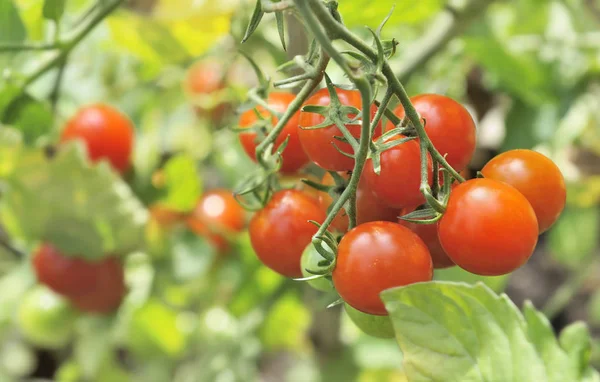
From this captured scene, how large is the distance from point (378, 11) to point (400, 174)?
26 cm

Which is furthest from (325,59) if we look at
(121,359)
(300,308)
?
(121,359)

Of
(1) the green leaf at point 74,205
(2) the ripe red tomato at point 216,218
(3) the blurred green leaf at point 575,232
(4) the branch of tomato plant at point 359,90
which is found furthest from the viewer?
(3) the blurred green leaf at point 575,232

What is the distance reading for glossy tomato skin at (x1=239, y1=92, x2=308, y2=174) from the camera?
0.39 m

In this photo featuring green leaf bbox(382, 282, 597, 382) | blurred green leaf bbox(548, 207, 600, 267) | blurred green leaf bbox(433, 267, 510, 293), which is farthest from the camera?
blurred green leaf bbox(548, 207, 600, 267)

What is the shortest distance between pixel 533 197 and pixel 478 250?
56mm

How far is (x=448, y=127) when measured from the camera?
1.10 feet

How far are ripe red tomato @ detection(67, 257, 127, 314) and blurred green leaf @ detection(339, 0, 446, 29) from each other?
399 millimetres

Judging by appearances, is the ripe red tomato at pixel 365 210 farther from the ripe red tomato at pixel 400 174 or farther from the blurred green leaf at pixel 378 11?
the blurred green leaf at pixel 378 11

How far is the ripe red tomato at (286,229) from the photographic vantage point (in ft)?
1.22

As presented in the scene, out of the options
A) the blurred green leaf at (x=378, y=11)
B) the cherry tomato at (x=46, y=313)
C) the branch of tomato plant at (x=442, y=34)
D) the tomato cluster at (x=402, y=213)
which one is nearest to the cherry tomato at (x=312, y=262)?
the tomato cluster at (x=402, y=213)

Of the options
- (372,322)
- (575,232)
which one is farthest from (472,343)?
(575,232)

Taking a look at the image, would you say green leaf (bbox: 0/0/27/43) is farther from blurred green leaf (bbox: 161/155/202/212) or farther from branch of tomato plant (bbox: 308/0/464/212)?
branch of tomato plant (bbox: 308/0/464/212)

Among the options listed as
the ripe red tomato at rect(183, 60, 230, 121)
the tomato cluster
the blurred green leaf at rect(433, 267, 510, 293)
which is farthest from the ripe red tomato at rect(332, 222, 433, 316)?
the ripe red tomato at rect(183, 60, 230, 121)

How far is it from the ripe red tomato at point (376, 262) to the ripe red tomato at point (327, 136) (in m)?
0.04
